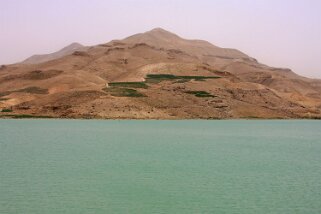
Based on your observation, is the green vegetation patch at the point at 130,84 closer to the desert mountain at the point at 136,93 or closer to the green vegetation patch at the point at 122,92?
the desert mountain at the point at 136,93

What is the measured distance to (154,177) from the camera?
32.2 m

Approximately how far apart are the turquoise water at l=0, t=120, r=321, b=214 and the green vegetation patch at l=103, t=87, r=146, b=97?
2442 inches

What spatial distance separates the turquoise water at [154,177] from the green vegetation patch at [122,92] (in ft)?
203

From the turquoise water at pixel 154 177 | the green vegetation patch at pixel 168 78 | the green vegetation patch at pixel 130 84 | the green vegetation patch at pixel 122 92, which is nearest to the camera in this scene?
the turquoise water at pixel 154 177

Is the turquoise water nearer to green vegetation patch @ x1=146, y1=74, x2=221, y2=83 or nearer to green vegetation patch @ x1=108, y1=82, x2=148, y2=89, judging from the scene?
green vegetation patch @ x1=108, y1=82, x2=148, y2=89

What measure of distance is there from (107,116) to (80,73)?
44.1 metres

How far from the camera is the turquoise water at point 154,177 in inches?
989

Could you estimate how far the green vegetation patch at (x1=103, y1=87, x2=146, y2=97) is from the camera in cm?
11546

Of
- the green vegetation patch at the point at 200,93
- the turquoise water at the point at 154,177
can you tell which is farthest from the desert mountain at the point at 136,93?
the turquoise water at the point at 154,177

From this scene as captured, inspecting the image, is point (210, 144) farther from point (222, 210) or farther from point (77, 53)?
point (77, 53)

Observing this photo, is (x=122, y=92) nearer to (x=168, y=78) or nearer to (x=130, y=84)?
(x=130, y=84)

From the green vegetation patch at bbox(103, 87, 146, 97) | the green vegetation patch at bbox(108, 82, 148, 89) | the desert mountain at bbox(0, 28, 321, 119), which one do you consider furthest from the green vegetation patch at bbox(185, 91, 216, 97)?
the green vegetation patch at bbox(103, 87, 146, 97)

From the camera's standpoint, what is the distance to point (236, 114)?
374 ft

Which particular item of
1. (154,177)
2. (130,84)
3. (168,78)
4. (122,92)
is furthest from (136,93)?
(154,177)
